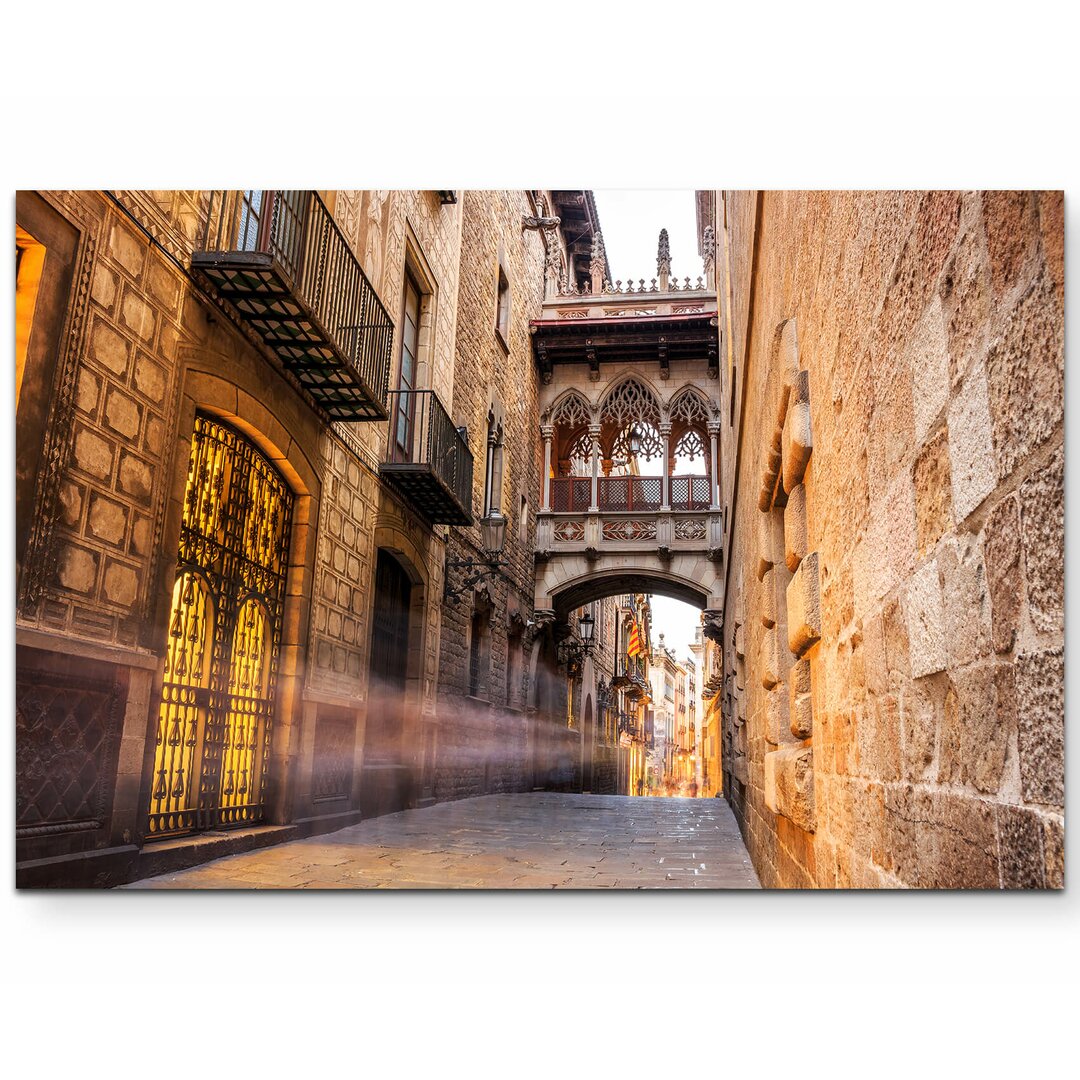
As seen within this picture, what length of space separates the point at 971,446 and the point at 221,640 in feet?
13.8

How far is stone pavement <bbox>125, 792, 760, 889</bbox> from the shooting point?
3.66 m

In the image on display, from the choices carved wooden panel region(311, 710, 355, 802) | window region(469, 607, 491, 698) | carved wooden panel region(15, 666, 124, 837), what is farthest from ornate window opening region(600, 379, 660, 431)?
carved wooden panel region(15, 666, 124, 837)

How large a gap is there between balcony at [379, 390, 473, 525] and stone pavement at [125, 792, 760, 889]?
257cm

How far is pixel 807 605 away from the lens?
8.09 ft

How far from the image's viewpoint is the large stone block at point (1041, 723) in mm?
1158

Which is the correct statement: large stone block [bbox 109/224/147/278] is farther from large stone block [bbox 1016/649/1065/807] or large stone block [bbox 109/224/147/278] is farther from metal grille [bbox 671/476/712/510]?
metal grille [bbox 671/476/712/510]

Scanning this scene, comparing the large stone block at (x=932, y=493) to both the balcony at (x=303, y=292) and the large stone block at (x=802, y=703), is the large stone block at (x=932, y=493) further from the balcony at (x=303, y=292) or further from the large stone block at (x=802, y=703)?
the balcony at (x=303, y=292)

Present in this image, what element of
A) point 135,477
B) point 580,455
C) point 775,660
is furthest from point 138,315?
point 580,455

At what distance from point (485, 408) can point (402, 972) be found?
870 cm

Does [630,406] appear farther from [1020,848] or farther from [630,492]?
[1020,848]

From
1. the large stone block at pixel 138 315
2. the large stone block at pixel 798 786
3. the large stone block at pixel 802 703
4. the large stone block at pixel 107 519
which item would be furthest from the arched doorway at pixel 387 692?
the large stone block at pixel 802 703

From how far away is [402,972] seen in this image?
2.98 m

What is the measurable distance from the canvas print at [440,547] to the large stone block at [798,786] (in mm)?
18
